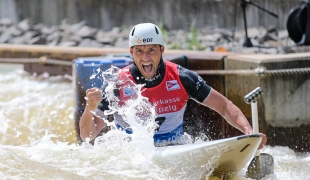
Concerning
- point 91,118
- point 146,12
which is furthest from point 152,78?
point 146,12

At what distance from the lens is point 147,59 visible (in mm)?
5684

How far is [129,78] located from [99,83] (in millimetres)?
1519

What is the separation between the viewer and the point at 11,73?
11.6 meters

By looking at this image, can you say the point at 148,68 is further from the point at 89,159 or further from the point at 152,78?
the point at 89,159

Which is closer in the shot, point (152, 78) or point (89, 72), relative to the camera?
point (152, 78)

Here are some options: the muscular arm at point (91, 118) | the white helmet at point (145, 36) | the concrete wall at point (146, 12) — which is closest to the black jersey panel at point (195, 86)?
the white helmet at point (145, 36)

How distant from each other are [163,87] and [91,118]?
664 millimetres

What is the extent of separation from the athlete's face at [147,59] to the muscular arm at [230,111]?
0.51 metres

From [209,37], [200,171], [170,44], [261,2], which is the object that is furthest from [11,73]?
[200,171]

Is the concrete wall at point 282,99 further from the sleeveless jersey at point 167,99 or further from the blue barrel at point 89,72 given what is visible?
the sleeveless jersey at point 167,99

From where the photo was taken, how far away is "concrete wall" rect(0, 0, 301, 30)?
48.0ft

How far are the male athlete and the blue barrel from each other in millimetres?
1385

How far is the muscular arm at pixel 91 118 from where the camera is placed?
17.3 ft

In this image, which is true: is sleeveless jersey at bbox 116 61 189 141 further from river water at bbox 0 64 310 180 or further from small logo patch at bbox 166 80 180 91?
river water at bbox 0 64 310 180
